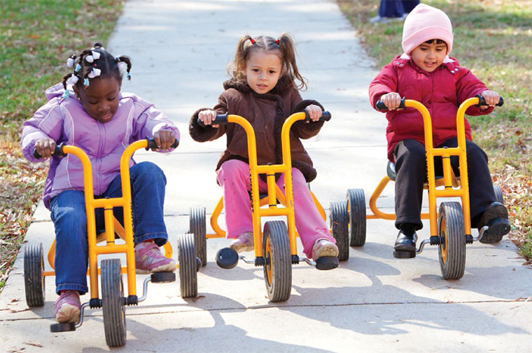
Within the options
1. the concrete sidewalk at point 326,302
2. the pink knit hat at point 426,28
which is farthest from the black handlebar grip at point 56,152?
the pink knit hat at point 426,28

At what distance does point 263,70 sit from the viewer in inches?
177

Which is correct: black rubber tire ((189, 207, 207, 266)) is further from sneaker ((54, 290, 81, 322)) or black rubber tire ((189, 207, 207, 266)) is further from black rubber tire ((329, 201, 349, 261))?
sneaker ((54, 290, 81, 322))

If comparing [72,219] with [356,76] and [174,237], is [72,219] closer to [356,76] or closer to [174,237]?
[174,237]

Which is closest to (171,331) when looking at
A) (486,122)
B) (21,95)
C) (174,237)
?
(174,237)

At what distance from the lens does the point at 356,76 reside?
9102 millimetres

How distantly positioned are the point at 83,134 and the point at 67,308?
908 millimetres

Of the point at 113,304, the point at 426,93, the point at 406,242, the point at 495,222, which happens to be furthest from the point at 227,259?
the point at 426,93

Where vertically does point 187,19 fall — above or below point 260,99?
above

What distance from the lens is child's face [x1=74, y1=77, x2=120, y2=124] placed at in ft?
13.0

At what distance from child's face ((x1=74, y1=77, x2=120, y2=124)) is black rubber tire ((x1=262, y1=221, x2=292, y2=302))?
37.4 inches

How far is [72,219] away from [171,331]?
0.69 m

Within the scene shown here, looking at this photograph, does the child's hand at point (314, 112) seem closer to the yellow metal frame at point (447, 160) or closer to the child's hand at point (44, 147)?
the yellow metal frame at point (447, 160)

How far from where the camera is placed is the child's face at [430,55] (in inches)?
189

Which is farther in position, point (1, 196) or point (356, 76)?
point (356, 76)
